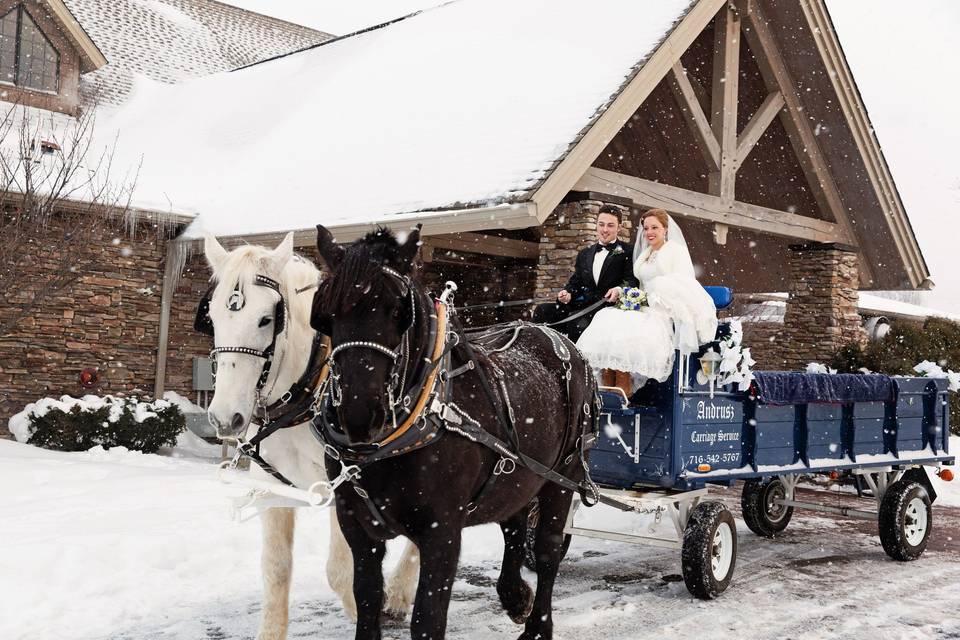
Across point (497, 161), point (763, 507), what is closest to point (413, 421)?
point (763, 507)

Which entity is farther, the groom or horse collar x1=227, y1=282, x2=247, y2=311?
the groom

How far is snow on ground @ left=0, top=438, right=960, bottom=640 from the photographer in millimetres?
5359

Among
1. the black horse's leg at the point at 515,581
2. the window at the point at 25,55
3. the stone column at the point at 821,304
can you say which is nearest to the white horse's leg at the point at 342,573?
the black horse's leg at the point at 515,581

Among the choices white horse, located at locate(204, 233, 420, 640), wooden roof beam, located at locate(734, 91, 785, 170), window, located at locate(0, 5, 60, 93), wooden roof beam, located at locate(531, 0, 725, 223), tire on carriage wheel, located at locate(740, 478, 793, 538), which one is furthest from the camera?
window, located at locate(0, 5, 60, 93)

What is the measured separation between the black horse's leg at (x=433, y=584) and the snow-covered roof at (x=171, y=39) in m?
16.4

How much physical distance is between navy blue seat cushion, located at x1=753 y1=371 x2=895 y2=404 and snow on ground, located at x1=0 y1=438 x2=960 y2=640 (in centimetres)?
138

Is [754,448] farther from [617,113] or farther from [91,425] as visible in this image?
[91,425]

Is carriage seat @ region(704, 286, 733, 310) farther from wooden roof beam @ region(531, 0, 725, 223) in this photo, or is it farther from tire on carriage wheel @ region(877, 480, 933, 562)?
wooden roof beam @ region(531, 0, 725, 223)

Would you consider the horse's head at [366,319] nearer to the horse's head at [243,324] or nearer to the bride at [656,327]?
the horse's head at [243,324]

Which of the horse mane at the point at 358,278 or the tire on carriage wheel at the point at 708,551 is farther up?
the horse mane at the point at 358,278

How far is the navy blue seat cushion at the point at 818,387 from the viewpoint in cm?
680

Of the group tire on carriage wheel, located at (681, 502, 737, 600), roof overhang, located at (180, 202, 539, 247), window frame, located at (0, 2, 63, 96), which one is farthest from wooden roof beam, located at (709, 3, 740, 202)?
window frame, located at (0, 2, 63, 96)

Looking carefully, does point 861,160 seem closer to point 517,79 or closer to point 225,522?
point 517,79

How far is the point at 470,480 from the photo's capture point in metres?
3.81
